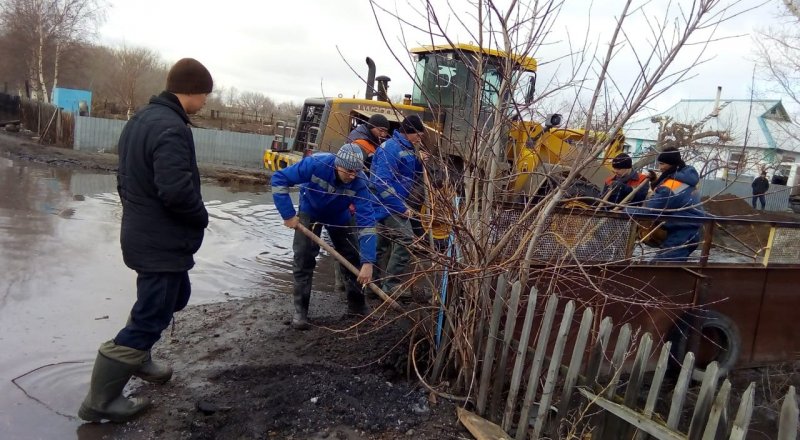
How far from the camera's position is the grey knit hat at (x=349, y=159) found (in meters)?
4.23

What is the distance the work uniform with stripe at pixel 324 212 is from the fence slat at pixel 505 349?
133 cm

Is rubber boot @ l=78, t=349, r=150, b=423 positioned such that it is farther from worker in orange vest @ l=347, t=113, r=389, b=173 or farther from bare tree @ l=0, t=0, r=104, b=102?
bare tree @ l=0, t=0, r=104, b=102

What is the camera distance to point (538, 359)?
3.09 meters

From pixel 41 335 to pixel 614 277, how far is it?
4345 mm

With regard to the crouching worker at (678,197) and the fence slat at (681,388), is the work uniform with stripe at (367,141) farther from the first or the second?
the fence slat at (681,388)

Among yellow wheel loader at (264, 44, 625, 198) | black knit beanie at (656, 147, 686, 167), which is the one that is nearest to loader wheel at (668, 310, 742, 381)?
black knit beanie at (656, 147, 686, 167)

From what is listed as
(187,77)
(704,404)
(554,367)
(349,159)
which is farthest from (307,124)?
(704,404)

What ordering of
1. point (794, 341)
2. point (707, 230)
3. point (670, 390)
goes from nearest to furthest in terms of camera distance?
point (707, 230) < point (670, 390) < point (794, 341)

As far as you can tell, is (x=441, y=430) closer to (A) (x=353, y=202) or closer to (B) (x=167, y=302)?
(B) (x=167, y=302)

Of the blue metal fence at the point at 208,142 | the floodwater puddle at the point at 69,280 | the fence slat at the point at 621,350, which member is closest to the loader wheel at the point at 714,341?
the fence slat at the point at 621,350

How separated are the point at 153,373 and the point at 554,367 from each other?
2.45 meters

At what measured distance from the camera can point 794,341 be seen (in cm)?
541

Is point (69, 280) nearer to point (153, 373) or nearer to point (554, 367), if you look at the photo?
point (153, 373)

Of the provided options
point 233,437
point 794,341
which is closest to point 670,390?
point 794,341
